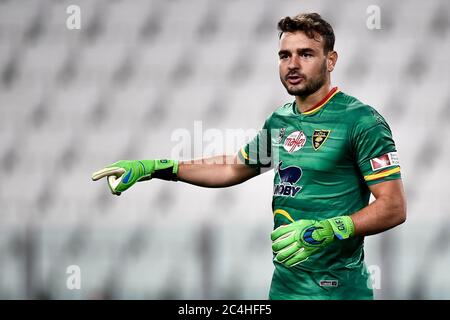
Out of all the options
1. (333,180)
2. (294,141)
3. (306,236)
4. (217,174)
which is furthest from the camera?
(217,174)

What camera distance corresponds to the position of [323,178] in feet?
6.57

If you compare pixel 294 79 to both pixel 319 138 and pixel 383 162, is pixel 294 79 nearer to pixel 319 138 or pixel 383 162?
pixel 319 138

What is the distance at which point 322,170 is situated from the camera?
2.00 m

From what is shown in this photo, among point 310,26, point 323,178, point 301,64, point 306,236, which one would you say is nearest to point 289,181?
point 323,178

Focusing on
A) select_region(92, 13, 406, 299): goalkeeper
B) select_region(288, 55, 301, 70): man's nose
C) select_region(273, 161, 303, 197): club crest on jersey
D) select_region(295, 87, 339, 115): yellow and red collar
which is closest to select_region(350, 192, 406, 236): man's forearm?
select_region(92, 13, 406, 299): goalkeeper

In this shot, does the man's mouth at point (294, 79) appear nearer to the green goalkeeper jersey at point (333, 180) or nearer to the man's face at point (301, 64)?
the man's face at point (301, 64)

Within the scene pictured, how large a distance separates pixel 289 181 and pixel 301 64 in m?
0.39

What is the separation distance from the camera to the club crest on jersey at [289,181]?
204cm

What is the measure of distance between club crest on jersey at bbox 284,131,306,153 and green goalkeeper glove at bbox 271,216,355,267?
30cm

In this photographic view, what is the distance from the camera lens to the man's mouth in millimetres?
2043

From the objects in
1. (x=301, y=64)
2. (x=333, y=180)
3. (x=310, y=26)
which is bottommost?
(x=333, y=180)

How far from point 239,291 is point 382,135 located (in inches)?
95.5
